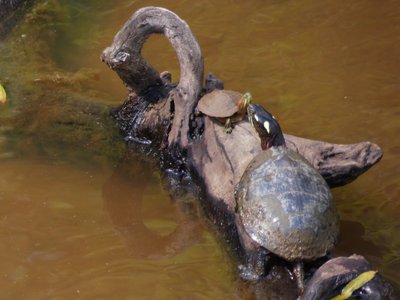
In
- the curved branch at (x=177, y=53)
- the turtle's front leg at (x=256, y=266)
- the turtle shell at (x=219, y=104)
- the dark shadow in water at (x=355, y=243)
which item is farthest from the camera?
the curved branch at (x=177, y=53)

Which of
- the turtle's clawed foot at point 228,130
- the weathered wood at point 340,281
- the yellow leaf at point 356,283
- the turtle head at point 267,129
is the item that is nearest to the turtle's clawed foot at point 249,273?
the weathered wood at point 340,281

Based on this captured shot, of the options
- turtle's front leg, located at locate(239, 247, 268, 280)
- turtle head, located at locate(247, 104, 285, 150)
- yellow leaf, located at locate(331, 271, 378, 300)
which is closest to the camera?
yellow leaf, located at locate(331, 271, 378, 300)

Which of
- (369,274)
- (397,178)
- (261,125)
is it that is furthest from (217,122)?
(369,274)

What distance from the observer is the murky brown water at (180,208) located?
3.78 m

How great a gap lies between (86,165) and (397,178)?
2.01 m

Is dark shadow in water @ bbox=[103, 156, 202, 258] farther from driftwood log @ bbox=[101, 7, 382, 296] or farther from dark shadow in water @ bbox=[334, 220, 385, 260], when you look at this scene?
dark shadow in water @ bbox=[334, 220, 385, 260]

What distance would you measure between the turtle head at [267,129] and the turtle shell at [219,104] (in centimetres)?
17

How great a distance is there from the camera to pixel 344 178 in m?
4.09

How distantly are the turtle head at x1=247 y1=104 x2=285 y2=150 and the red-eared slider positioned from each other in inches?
5.5

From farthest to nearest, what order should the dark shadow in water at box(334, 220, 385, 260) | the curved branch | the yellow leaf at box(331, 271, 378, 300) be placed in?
the curved branch
the dark shadow in water at box(334, 220, 385, 260)
the yellow leaf at box(331, 271, 378, 300)

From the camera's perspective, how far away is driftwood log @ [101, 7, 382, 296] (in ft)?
13.3

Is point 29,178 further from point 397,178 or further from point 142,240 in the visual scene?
point 397,178

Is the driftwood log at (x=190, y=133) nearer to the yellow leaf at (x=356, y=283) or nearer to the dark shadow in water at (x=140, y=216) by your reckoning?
the dark shadow in water at (x=140, y=216)

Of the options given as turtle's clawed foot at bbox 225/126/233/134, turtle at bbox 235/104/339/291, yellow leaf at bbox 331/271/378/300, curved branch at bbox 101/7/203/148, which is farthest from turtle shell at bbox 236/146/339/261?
curved branch at bbox 101/7/203/148
